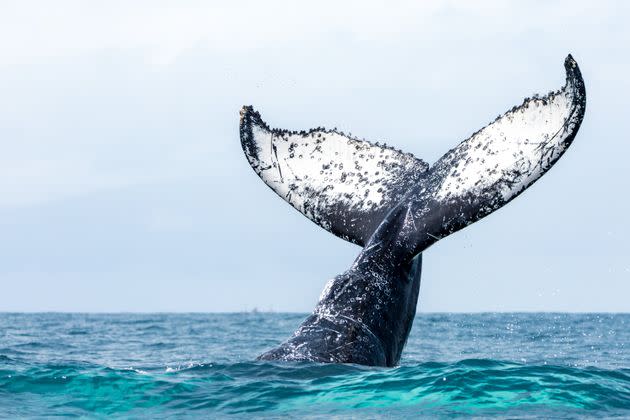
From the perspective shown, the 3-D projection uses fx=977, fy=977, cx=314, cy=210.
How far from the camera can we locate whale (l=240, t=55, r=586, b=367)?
757 centimetres

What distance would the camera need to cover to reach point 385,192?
8.87 meters

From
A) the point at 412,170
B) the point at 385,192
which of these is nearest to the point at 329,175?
the point at 385,192

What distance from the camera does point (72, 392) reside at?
8469mm

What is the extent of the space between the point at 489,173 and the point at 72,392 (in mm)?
4023

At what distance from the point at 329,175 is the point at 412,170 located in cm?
77

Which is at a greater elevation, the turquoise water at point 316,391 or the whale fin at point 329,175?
the whale fin at point 329,175

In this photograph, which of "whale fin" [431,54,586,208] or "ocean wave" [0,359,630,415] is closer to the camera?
"whale fin" [431,54,586,208]

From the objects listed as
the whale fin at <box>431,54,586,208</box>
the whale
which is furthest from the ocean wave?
the whale fin at <box>431,54,586,208</box>

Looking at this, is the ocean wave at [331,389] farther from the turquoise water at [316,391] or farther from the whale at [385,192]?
the whale at [385,192]

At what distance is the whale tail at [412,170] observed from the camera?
293 inches

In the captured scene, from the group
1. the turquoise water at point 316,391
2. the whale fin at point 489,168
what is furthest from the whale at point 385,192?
the turquoise water at point 316,391

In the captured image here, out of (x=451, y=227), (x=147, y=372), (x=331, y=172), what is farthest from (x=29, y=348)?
(x=451, y=227)

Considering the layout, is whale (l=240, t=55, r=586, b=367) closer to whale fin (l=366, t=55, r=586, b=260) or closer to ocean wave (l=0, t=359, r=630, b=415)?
whale fin (l=366, t=55, r=586, b=260)

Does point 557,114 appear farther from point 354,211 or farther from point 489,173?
point 354,211
